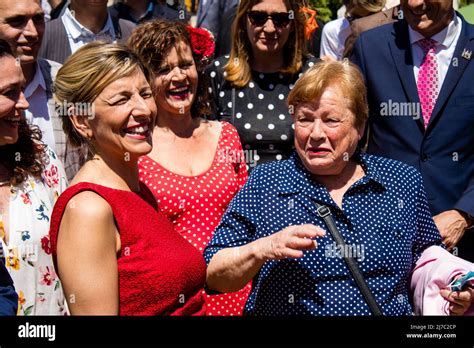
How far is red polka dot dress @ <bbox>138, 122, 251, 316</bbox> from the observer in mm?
4297

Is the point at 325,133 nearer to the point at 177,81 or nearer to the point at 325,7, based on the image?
the point at 177,81

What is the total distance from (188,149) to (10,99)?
103cm

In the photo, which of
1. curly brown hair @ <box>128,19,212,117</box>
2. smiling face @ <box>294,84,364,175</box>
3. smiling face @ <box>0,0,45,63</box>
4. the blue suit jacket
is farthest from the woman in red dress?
smiling face @ <box>0,0,45,63</box>

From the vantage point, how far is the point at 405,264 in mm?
3707

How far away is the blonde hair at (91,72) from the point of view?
11.3ft

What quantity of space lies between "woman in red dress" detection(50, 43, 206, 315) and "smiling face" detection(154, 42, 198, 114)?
916mm

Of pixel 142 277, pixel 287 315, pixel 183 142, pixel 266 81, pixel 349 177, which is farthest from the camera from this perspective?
pixel 266 81

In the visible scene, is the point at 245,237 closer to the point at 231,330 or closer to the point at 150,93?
the point at 231,330

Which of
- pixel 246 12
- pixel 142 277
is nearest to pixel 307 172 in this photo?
pixel 142 277

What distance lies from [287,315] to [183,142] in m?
1.27

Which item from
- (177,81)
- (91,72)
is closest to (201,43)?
(177,81)

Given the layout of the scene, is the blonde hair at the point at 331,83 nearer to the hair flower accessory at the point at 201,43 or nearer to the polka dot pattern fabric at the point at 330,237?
the polka dot pattern fabric at the point at 330,237

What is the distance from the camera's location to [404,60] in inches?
190

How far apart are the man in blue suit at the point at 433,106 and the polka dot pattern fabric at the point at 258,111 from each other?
1.51 ft
